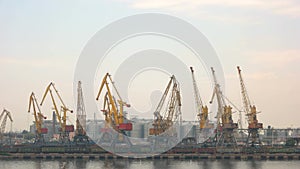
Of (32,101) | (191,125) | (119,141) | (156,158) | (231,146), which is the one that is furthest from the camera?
(191,125)

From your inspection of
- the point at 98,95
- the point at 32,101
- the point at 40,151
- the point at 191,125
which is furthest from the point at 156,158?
the point at 191,125

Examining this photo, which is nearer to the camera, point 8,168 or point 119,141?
point 8,168

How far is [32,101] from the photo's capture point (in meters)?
116

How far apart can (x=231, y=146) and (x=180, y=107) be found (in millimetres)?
11637

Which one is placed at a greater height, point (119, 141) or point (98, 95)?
point (98, 95)

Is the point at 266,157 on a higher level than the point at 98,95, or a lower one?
lower

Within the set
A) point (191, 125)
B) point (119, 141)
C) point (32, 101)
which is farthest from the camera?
point (191, 125)

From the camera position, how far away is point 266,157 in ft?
302

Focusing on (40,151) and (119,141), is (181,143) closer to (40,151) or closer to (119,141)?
(119,141)

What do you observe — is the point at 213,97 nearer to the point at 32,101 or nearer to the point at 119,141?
the point at 119,141

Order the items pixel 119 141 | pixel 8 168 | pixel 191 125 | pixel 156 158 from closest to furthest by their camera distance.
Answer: pixel 8 168 → pixel 156 158 → pixel 119 141 → pixel 191 125

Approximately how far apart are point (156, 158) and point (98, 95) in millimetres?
17579

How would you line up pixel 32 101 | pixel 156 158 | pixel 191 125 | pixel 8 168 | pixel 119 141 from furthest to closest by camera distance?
pixel 191 125, pixel 32 101, pixel 119 141, pixel 156 158, pixel 8 168

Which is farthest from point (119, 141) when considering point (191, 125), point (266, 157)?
point (191, 125)
